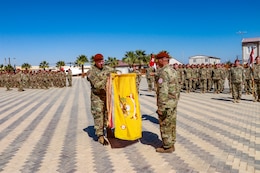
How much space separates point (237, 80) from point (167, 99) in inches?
334

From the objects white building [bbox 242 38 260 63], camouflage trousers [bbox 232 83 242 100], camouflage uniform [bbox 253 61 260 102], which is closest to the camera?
camouflage uniform [bbox 253 61 260 102]

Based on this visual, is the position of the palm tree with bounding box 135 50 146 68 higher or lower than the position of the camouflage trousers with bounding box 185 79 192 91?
higher

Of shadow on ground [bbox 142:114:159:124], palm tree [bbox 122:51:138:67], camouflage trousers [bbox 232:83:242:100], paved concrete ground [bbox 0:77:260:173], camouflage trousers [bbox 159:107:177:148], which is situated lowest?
paved concrete ground [bbox 0:77:260:173]

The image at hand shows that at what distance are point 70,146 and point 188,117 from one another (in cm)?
480

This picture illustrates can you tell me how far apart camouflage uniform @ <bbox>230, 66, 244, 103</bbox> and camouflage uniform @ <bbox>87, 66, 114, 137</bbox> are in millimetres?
8313

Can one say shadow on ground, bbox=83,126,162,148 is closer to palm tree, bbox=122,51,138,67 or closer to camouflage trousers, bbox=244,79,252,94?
camouflage trousers, bbox=244,79,252,94

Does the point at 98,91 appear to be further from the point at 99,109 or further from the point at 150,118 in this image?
the point at 150,118

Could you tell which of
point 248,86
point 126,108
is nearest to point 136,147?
point 126,108

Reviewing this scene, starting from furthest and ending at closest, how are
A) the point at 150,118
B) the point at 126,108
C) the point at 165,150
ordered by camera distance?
the point at 150,118, the point at 126,108, the point at 165,150

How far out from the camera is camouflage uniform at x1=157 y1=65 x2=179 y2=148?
5785mm

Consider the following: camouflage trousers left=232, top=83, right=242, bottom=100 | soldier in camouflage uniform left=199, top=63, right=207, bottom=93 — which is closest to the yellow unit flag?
camouflage trousers left=232, top=83, right=242, bottom=100

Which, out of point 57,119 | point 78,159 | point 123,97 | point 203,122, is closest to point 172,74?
point 123,97

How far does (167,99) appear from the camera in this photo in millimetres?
5805

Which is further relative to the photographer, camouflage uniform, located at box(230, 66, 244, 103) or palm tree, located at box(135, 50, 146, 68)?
palm tree, located at box(135, 50, 146, 68)
